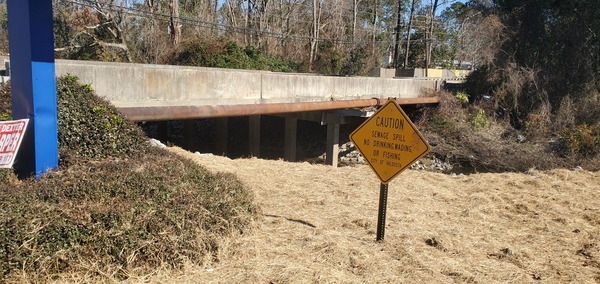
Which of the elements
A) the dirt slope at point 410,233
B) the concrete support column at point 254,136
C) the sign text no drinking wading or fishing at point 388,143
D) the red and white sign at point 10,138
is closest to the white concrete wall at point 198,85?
the dirt slope at point 410,233

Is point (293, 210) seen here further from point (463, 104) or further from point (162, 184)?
point (463, 104)

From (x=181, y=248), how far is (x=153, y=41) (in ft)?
67.2

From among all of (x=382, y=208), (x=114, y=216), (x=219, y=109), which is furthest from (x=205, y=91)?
(x=114, y=216)

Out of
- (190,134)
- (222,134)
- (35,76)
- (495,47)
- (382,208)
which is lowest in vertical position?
(190,134)

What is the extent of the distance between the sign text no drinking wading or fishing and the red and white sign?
376 centimetres

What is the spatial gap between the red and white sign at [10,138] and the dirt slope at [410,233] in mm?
2344

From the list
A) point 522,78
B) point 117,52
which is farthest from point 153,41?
point 522,78

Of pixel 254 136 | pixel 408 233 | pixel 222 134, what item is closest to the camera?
pixel 408 233

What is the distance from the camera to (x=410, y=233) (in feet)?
19.7

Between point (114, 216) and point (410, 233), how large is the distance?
361cm

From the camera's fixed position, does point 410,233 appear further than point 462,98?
No

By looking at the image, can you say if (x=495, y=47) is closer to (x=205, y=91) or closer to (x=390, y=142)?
(x=205, y=91)

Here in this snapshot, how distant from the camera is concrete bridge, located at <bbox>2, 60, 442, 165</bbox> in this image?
31.3 ft

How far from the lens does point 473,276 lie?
4656 millimetres
